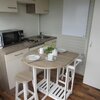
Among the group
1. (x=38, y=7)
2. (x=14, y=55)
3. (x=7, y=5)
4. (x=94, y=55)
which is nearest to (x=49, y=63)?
(x=14, y=55)

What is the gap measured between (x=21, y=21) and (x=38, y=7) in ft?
1.96

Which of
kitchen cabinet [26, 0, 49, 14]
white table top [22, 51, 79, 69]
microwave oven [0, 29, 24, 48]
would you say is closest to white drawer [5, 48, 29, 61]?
microwave oven [0, 29, 24, 48]

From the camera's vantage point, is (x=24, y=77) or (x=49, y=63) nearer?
(x=49, y=63)

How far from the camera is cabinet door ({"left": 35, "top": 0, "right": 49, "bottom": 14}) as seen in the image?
9.57 feet

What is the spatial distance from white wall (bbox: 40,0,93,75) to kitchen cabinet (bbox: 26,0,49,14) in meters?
0.19

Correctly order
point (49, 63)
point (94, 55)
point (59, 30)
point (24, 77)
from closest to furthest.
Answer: point (49, 63) → point (24, 77) → point (94, 55) → point (59, 30)

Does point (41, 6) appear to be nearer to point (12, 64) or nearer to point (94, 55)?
point (12, 64)

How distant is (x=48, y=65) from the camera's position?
64.5 inches

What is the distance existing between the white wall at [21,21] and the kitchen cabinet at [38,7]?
0.15 m

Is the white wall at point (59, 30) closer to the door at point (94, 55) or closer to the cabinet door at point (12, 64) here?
the door at point (94, 55)

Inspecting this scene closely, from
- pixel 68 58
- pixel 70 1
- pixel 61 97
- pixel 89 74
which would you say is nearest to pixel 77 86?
pixel 89 74

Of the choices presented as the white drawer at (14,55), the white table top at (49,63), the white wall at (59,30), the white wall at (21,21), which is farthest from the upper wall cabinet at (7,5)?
the white wall at (59,30)

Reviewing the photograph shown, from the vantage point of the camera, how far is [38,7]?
2.95 m

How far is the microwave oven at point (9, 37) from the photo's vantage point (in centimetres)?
232
